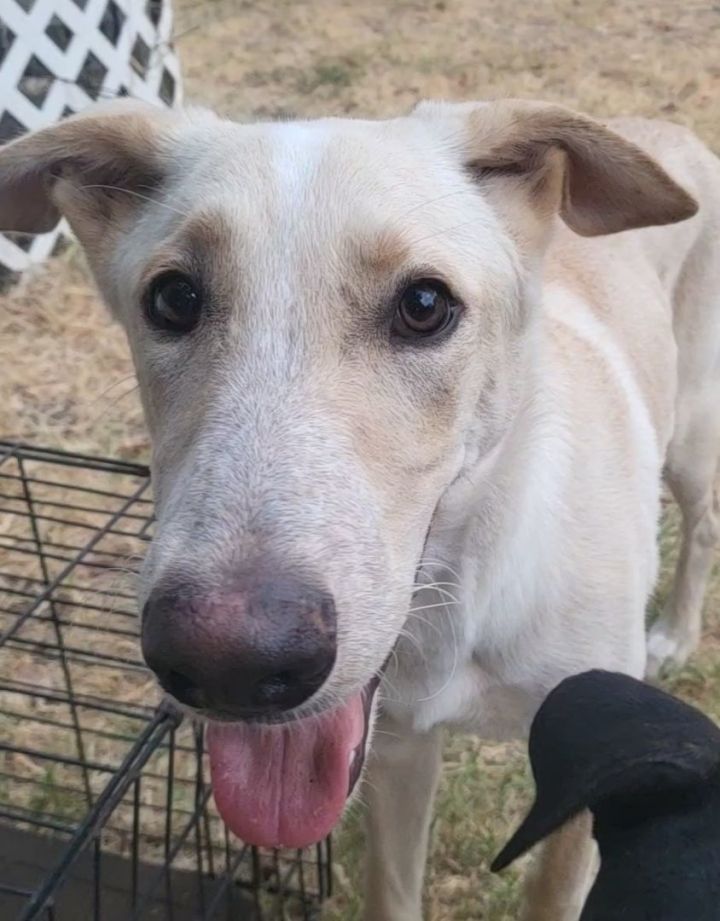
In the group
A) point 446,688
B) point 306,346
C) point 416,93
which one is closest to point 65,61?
point 416,93

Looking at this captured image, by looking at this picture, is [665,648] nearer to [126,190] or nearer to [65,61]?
[126,190]

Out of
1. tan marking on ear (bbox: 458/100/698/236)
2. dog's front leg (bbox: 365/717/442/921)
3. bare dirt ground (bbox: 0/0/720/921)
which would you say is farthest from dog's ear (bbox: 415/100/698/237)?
bare dirt ground (bbox: 0/0/720/921)

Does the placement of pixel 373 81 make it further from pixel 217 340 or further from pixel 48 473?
pixel 217 340

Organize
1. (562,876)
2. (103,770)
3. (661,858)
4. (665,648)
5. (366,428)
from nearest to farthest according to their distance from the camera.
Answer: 1. (661,858)
2. (366,428)
3. (103,770)
4. (562,876)
5. (665,648)

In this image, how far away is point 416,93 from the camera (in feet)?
22.7

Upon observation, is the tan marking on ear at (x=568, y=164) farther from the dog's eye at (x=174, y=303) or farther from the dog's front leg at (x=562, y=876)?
the dog's front leg at (x=562, y=876)

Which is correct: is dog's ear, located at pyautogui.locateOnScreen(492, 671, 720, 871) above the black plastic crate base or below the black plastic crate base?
above

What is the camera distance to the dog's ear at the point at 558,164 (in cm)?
209

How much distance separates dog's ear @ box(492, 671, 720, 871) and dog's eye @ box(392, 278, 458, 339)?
1.99 feet

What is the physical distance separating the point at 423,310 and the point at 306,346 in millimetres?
211

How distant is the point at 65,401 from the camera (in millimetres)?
4836

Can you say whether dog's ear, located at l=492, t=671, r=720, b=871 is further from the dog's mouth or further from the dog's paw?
the dog's paw

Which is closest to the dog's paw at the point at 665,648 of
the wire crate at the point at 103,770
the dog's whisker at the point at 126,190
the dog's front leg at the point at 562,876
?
the dog's front leg at the point at 562,876

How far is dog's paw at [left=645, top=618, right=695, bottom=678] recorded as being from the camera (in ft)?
11.6
